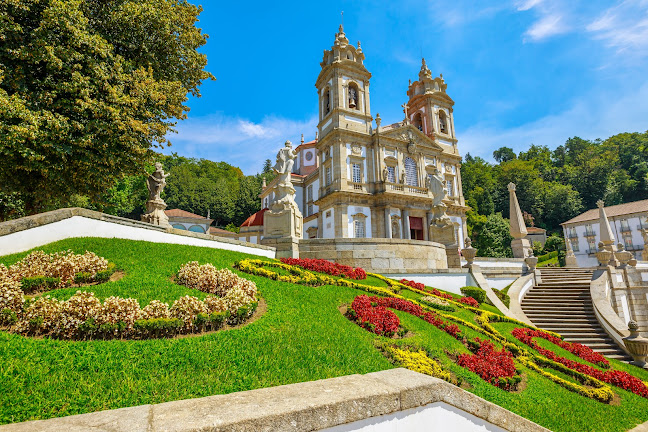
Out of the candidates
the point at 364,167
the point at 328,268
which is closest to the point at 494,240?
the point at 364,167

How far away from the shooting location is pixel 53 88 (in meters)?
11.3

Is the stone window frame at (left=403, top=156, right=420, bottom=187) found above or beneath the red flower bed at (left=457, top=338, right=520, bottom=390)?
above

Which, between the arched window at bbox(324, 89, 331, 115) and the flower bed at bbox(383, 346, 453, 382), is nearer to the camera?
the flower bed at bbox(383, 346, 453, 382)

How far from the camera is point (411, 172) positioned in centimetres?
3559

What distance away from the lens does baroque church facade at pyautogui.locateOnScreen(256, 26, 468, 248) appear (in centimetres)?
3181

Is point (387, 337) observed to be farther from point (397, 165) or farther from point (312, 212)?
point (312, 212)

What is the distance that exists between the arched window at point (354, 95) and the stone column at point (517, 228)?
18.2 meters

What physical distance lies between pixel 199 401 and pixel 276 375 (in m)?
1.68

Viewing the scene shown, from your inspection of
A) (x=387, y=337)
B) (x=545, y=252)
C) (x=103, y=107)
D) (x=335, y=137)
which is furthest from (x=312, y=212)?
(x=545, y=252)

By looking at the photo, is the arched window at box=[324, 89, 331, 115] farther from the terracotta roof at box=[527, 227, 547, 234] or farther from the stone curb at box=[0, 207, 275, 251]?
the terracotta roof at box=[527, 227, 547, 234]

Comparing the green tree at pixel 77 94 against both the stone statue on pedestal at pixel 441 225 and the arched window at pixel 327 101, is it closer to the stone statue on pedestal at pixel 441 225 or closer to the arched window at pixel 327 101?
the stone statue on pedestal at pixel 441 225

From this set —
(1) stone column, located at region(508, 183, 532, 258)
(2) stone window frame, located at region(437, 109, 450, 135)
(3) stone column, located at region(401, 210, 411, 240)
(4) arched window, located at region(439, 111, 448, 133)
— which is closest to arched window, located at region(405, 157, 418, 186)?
(3) stone column, located at region(401, 210, 411, 240)

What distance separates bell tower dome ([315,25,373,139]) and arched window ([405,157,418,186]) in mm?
5491

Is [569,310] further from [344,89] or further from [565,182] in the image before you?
[565,182]
